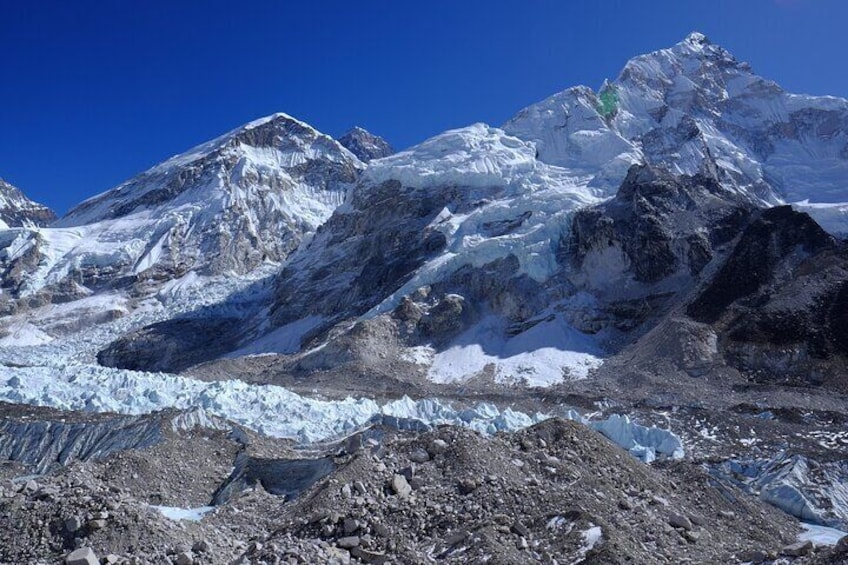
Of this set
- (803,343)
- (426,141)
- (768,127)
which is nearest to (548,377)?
(803,343)

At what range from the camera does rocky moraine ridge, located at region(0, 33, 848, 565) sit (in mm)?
12984

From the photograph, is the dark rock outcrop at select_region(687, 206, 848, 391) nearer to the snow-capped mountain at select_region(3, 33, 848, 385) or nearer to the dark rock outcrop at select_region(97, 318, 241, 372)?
the snow-capped mountain at select_region(3, 33, 848, 385)

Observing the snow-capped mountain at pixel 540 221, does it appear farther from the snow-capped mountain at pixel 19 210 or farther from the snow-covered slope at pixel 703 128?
the snow-capped mountain at pixel 19 210

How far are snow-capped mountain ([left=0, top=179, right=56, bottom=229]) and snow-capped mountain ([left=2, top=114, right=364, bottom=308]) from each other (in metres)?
25.2

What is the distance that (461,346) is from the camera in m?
59.5

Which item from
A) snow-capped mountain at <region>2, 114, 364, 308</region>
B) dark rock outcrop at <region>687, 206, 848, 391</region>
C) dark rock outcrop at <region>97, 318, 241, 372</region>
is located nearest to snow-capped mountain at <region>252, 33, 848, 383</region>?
dark rock outcrop at <region>687, 206, 848, 391</region>

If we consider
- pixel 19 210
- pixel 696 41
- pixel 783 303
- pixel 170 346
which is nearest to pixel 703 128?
pixel 696 41

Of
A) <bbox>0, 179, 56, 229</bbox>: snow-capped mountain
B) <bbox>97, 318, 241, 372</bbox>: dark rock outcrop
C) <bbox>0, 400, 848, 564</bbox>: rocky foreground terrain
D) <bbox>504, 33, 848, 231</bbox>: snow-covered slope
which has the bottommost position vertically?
<bbox>0, 400, 848, 564</bbox>: rocky foreground terrain

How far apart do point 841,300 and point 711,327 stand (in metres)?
8.52

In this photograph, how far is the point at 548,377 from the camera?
5197 centimetres

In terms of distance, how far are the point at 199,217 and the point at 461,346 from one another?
8541 centimetres

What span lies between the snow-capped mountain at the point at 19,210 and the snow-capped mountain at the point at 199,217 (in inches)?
993

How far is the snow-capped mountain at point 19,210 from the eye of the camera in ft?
576

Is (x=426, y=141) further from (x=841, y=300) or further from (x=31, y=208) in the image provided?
(x=31, y=208)
